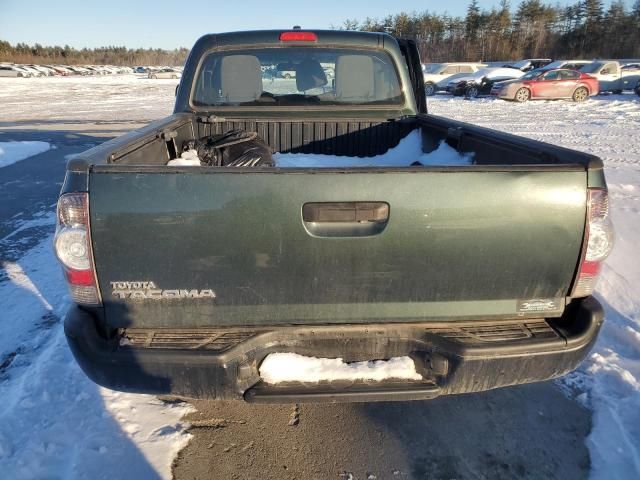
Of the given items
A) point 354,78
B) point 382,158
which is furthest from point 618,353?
point 354,78

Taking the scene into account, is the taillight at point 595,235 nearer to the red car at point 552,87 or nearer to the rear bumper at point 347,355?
the rear bumper at point 347,355

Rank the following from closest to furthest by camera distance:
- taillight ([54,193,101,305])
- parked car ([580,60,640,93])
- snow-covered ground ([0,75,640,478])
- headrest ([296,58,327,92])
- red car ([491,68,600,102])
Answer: taillight ([54,193,101,305])
snow-covered ground ([0,75,640,478])
headrest ([296,58,327,92])
red car ([491,68,600,102])
parked car ([580,60,640,93])

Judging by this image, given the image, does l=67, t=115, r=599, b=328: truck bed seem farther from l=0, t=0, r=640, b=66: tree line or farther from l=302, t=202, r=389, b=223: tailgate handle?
l=0, t=0, r=640, b=66: tree line

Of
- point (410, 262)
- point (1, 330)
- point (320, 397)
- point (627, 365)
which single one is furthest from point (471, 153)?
point (1, 330)

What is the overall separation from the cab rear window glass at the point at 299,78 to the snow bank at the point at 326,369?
2.58 m

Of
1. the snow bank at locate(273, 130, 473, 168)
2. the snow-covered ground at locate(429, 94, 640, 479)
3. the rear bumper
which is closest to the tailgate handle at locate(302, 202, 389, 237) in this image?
the rear bumper

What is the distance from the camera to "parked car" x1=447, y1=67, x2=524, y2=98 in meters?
24.1

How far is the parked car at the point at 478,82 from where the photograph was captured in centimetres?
2412

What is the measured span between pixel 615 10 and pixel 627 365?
65.1 m

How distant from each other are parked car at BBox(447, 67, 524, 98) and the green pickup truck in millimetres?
24277

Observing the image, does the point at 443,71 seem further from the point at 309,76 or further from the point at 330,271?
the point at 330,271

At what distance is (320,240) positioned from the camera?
1.85 meters

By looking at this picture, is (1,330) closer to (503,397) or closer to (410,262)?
(410,262)

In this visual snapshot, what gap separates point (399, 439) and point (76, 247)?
1.82 m
